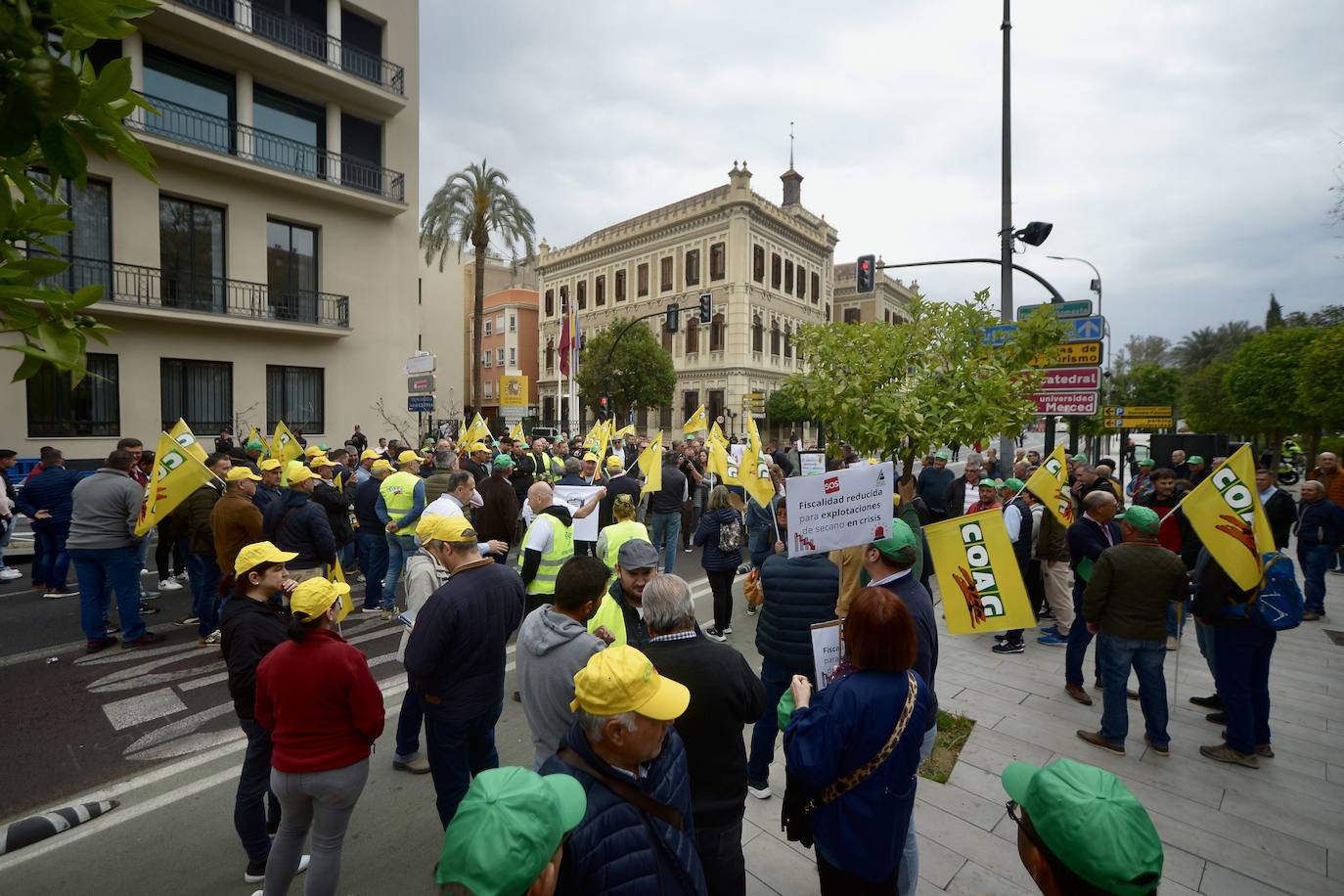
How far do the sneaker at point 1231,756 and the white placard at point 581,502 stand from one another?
546 cm

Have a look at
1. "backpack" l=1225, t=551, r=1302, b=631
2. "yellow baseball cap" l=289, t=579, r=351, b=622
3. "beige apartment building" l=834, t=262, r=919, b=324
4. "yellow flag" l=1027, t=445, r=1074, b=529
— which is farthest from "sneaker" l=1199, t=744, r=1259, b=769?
"beige apartment building" l=834, t=262, r=919, b=324

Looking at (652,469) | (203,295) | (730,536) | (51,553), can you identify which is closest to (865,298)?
(203,295)

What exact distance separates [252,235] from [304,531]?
57.1 ft

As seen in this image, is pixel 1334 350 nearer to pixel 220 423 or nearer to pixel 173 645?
pixel 173 645

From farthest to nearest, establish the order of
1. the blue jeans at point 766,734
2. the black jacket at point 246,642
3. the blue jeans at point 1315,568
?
the blue jeans at point 1315,568 → the blue jeans at point 766,734 → the black jacket at point 246,642

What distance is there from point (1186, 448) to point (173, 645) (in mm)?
19594

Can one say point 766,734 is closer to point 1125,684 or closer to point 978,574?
point 978,574

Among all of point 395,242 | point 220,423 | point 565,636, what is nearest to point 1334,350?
point 565,636

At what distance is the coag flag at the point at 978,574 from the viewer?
4.35 metres

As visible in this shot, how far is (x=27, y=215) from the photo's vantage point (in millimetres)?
1704

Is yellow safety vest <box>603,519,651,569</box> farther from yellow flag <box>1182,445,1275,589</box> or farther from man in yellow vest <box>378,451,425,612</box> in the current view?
yellow flag <box>1182,445,1275,589</box>

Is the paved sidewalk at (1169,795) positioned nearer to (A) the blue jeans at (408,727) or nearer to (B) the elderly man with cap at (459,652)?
(B) the elderly man with cap at (459,652)

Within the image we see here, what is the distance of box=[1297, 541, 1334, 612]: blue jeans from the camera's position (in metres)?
8.26

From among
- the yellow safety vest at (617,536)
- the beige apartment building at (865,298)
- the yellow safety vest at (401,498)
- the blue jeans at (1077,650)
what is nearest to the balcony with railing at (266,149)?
the yellow safety vest at (401,498)
